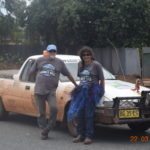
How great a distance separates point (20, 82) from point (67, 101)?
6.32 ft

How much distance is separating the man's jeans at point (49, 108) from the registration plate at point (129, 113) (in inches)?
49.4

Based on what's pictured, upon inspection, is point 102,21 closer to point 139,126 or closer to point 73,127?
point 139,126

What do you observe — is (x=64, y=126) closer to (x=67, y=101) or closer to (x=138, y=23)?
(x=67, y=101)

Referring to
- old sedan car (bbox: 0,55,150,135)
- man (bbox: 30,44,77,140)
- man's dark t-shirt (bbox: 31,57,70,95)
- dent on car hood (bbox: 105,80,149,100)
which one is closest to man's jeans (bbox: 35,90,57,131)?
man (bbox: 30,44,77,140)

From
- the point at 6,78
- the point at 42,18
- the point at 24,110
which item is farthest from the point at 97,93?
the point at 42,18

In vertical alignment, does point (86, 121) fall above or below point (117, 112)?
below

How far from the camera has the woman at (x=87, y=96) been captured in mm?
9961

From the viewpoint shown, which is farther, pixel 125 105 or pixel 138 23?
pixel 138 23

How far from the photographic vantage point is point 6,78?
12914 mm

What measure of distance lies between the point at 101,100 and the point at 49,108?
1.06 m

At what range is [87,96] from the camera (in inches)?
394

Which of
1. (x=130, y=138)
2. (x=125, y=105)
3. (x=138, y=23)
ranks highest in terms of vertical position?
(x=138, y=23)

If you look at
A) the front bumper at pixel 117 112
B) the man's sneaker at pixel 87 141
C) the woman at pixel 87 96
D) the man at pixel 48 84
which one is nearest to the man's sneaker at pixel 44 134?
the man at pixel 48 84

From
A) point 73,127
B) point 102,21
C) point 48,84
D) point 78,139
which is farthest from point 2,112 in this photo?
point 102,21
